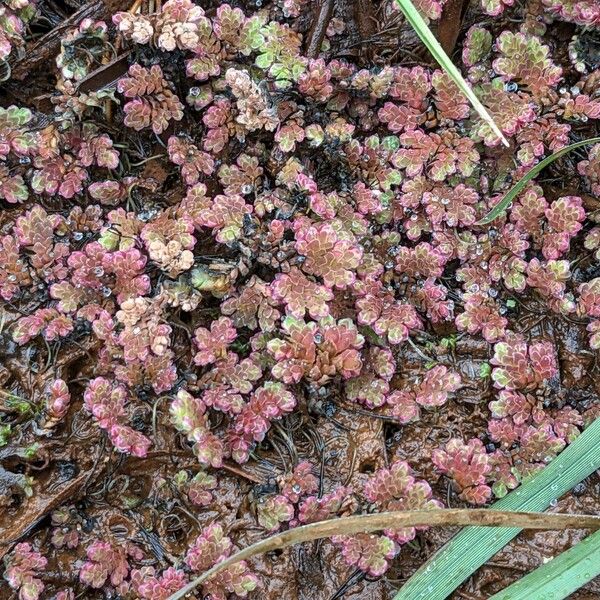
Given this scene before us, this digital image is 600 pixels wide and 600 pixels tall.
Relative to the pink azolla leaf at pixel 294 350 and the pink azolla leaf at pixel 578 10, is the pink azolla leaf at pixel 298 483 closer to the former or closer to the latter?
the pink azolla leaf at pixel 294 350

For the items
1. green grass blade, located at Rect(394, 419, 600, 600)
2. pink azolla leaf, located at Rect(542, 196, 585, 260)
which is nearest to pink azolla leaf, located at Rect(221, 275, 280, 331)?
green grass blade, located at Rect(394, 419, 600, 600)

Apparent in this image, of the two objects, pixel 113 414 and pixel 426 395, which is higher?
pixel 113 414

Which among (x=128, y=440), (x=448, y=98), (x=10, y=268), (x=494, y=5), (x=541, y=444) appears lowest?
(x=541, y=444)

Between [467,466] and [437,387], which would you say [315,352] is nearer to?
[437,387]

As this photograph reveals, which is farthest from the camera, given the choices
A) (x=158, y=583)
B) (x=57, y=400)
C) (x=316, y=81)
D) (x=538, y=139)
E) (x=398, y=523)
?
(x=538, y=139)

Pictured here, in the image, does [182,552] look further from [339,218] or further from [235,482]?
[339,218]

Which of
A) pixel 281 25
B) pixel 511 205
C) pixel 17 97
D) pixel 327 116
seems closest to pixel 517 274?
pixel 511 205

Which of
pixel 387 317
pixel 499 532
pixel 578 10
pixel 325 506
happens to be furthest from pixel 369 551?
pixel 578 10
